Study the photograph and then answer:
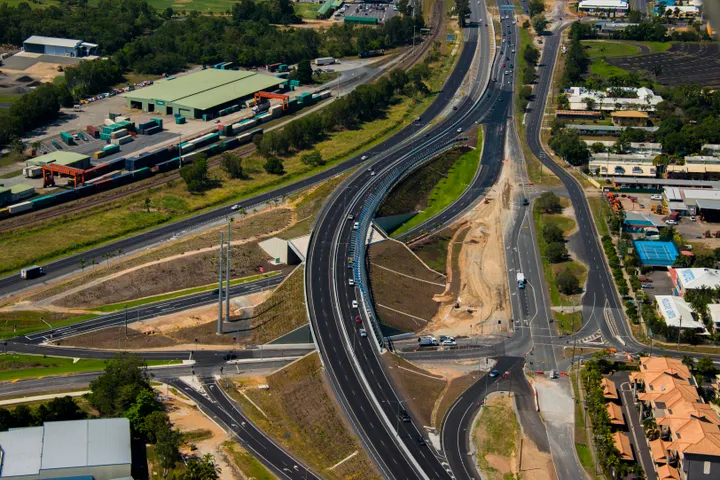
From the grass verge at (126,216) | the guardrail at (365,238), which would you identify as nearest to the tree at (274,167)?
the grass verge at (126,216)

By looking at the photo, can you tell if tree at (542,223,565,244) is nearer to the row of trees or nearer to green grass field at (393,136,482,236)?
green grass field at (393,136,482,236)

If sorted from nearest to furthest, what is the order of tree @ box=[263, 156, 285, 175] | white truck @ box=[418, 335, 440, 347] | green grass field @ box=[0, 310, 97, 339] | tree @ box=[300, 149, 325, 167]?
green grass field @ box=[0, 310, 97, 339] → white truck @ box=[418, 335, 440, 347] → tree @ box=[263, 156, 285, 175] → tree @ box=[300, 149, 325, 167]

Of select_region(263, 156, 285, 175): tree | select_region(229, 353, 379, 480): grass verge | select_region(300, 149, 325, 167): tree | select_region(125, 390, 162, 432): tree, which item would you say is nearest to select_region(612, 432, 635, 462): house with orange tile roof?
select_region(229, 353, 379, 480): grass verge

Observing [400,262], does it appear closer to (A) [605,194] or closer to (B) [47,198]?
(A) [605,194]

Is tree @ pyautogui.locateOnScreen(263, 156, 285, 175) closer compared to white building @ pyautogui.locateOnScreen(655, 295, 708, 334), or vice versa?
white building @ pyautogui.locateOnScreen(655, 295, 708, 334)

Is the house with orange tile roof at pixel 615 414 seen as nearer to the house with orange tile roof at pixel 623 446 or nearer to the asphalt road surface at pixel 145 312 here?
the house with orange tile roof at pixel 623 446

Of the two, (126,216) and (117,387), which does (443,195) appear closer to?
(126,216)
